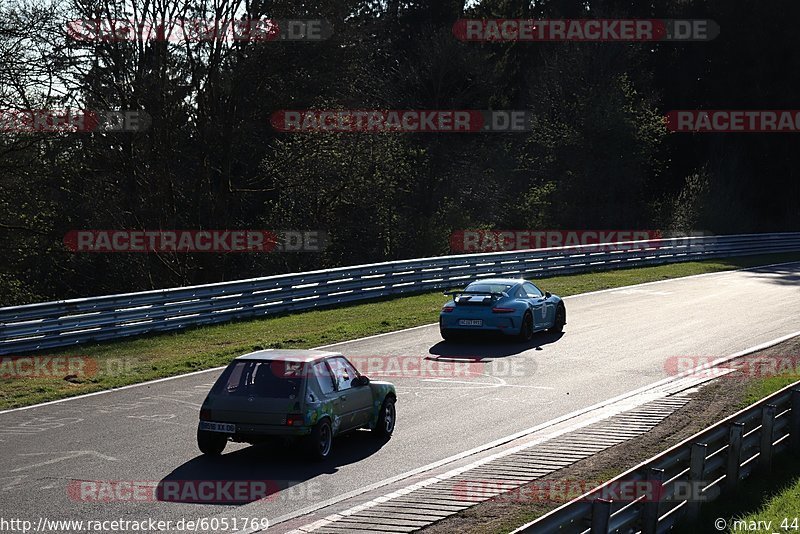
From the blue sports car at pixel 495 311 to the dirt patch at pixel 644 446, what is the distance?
4.31 metres

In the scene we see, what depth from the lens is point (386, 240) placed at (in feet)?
133

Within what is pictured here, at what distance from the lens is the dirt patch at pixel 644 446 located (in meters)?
9.48

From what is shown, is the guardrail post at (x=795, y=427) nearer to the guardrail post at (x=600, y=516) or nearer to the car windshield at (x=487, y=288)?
the guardrail post at (x=600, y=516)

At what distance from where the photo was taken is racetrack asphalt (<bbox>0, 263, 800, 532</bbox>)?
10.3 metres

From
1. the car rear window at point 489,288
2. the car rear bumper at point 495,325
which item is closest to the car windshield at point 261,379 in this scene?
the car rear bumper at point 495,325

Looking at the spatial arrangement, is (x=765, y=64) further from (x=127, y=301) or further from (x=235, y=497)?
(x=235, y=497)

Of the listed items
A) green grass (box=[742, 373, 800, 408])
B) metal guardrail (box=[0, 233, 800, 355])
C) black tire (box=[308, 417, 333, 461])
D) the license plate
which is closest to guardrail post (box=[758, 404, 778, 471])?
green grass (box=[742, 373, 800, 408])

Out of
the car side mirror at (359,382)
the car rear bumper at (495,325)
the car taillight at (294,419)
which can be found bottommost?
the car rear bumper at (495,325)

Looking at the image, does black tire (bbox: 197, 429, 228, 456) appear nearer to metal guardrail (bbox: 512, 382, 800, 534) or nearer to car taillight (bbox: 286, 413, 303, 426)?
car taillight (bbox: 286, 413, 303, 426)

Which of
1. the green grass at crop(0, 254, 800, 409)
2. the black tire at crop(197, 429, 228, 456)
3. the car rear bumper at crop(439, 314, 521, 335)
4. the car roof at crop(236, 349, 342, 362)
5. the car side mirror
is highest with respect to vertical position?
the car roof at crop(236, 349, 342, 362)

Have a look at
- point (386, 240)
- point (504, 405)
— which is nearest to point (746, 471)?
point (504, 405)

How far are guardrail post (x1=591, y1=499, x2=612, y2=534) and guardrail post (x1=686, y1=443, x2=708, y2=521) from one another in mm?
2137

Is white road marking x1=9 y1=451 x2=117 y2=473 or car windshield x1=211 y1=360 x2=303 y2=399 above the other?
car windshield x1=211 y1=360 x2=303 y2=399

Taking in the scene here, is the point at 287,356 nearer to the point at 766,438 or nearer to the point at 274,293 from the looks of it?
the point at 766,438
